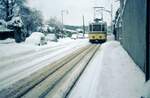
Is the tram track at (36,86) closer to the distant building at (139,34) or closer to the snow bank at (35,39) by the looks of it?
the distant building at (139,34)

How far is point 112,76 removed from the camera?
1345cm

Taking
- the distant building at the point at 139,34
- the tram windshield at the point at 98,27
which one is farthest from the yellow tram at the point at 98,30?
the distant building at the point at 139,34

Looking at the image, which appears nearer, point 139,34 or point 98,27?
point 139,34

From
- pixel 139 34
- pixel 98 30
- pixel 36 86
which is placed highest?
pixel 98 30

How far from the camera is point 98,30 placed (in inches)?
1699

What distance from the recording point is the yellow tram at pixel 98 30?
42.8m

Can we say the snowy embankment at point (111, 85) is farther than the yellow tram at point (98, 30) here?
No

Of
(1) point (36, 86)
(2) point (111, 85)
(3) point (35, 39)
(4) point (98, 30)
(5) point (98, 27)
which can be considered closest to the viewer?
(2) point (111, 85)

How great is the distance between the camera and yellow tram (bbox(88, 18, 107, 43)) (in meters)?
42.8

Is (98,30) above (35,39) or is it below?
above

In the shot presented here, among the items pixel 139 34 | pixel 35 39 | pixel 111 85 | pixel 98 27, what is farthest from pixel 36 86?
pixel 98 27

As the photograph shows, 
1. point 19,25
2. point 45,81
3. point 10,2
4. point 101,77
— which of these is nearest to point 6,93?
point 45,81

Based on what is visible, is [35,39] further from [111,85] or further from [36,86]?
[111,85]

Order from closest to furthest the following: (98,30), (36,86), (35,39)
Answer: (36,86) < (35,39) < (98,30)
